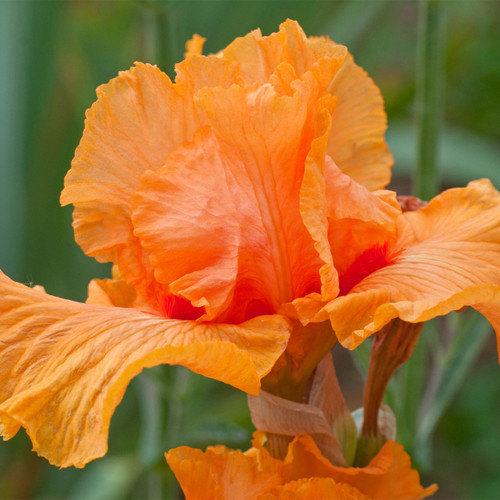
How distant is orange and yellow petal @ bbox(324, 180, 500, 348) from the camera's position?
1.71 feet

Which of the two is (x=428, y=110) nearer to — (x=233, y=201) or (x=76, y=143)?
(x=233, y=201)

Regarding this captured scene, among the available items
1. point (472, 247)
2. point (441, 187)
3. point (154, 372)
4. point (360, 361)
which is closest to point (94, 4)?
point (441, 187)

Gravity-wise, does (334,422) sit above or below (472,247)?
below

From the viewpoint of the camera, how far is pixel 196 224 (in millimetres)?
585

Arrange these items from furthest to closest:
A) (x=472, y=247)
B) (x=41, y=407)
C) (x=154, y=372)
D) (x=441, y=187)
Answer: (x=441, y=187), (x=154, y=372), (x=472, y=247), (x=41, y=407)

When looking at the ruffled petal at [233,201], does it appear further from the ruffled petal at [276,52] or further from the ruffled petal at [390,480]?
the ruffled petal at [390,480]

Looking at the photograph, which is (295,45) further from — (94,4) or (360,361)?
(94,4)

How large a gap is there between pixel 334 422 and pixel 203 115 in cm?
29

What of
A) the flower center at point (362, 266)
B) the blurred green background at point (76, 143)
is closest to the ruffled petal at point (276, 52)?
the flower center at point (362, 266)

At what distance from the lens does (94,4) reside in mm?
2859

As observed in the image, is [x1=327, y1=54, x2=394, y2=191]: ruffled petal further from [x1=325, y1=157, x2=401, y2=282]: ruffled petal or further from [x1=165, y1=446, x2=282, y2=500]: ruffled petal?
[x1=165, y1=446, x2=282, y2=500]: ruffled petal

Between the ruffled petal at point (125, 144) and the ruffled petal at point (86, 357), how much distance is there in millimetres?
83

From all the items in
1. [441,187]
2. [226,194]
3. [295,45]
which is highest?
[295,45]

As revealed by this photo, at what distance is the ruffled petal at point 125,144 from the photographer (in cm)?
61
